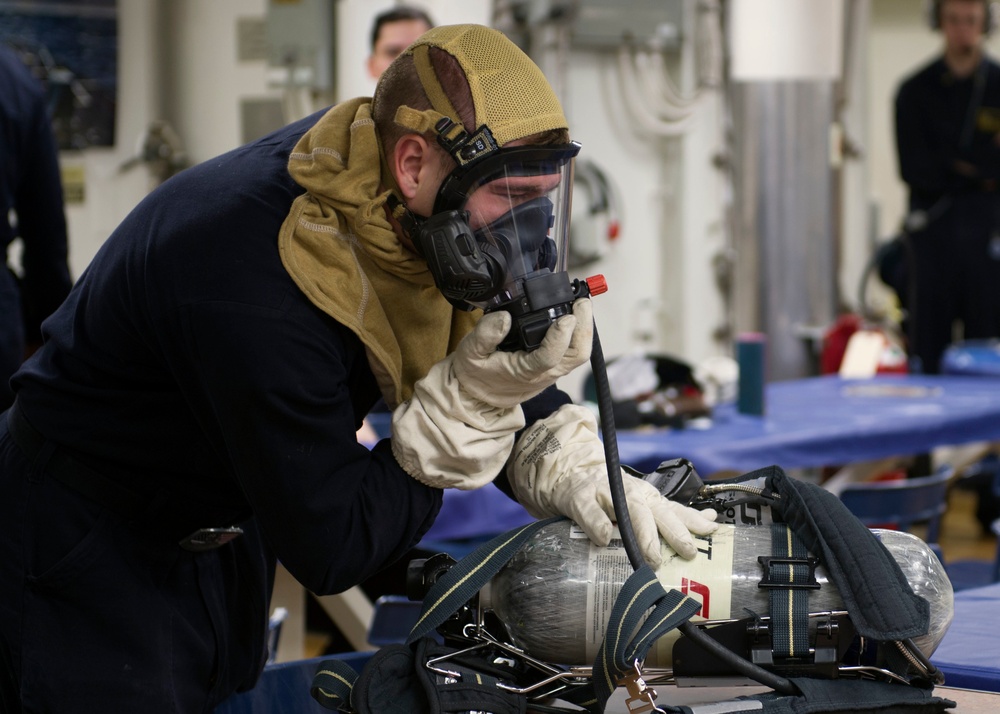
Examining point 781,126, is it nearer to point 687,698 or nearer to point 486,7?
point 486,7

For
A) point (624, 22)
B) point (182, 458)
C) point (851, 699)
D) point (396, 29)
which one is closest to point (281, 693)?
point (182, 458)

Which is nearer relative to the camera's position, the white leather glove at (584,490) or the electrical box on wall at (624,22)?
the white leather glove at (584,490)

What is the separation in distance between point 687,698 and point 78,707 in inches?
27.1

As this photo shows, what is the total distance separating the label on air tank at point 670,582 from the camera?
4.04 feet

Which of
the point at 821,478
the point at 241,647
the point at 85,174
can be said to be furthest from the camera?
the point at 85,174

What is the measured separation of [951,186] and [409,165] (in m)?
4.53

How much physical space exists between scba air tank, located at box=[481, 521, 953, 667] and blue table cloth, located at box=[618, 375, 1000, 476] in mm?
1424

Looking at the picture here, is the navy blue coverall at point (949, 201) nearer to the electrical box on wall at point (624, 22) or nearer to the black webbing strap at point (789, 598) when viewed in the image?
the electrical box on wall at point (624, 22)

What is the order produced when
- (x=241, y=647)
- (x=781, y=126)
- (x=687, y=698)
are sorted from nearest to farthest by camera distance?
(x=687, y=698) < (x=241, y=647) < (x=781, y=126)

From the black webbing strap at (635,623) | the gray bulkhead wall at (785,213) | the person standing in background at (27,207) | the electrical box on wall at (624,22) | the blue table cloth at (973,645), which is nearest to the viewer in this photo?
the black webbing strap at (635,623)

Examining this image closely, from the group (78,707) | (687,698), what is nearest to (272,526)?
(78,707)

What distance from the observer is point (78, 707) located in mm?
1361

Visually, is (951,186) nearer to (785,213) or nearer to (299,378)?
(785,213)

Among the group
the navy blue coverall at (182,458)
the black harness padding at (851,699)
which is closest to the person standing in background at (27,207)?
the navy blue coverall at (182,458)
